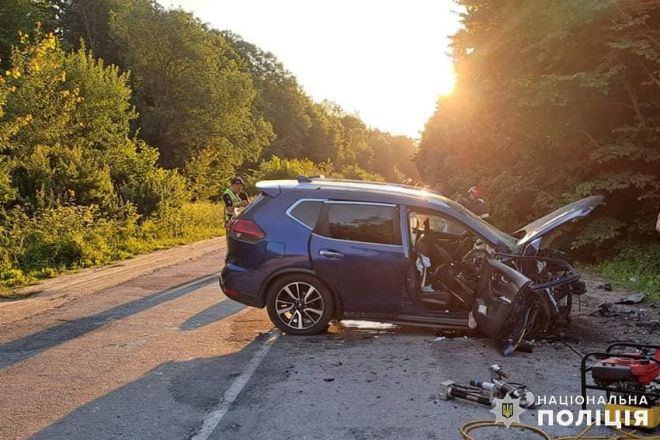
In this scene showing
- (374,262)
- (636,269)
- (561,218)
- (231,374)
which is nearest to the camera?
(231,374)

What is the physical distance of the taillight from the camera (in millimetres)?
7023

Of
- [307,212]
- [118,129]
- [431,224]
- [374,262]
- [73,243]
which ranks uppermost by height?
[118,129]

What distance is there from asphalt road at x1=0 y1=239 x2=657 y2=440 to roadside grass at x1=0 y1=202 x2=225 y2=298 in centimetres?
330

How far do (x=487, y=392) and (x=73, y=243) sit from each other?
36.6 feet

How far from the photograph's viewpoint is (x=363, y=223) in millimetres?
6848

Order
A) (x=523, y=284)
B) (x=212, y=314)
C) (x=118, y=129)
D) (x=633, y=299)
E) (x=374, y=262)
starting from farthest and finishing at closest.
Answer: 1. (x=118, y=129)
2. (x=633, y=299)
3. (x=212, y=314)
4. (x=374, y=262)
5. (x=523, y=284)

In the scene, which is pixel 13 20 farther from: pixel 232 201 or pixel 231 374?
pixel 231 374

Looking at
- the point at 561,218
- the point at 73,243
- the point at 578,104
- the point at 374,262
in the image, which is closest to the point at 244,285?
the point at 374,262

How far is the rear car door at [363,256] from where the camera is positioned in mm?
6598

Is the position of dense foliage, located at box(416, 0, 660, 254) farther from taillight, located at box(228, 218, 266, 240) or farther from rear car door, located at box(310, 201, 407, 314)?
taillight, located at box(228, 218, 266, 240)

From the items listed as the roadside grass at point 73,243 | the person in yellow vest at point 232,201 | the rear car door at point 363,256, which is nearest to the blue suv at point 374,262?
the rear car door at point 363,256

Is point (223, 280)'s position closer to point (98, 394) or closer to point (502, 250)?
point (98, 394)

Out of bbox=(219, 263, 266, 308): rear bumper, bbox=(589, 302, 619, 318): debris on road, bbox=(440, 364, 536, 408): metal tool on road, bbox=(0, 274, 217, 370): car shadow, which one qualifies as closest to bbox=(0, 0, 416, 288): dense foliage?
bbox=(0, 274, 217, 370): car shadow

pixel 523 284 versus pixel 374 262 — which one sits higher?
pixel 374 262
